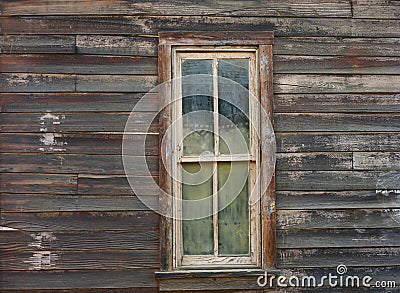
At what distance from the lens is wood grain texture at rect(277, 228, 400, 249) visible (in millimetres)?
3918

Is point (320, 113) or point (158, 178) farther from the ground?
point (320, 113)

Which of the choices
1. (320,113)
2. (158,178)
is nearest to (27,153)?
(158,178)

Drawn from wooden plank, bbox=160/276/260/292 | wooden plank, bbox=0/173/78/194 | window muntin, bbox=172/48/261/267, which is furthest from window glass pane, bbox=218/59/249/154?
wooden plank, bbox=0/173/78/194

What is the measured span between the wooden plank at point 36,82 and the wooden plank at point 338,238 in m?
1.91

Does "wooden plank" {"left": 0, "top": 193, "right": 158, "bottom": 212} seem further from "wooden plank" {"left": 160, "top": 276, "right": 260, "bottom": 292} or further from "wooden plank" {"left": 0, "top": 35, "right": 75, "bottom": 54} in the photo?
"wooden plank" {"left": 0, "top": 35, "right": 75, "bottom": 54}

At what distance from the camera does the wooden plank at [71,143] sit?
3891mm

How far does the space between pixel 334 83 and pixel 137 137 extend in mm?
1536

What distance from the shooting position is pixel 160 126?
392 cm

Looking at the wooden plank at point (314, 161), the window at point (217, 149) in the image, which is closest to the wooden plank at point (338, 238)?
the window at point (217, 149)

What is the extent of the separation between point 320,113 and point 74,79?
185 centimetres

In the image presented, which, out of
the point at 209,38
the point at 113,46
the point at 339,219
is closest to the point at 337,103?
the point at 339,219

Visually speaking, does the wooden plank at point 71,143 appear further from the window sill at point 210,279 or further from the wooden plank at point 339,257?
the wooden plank at point 339,257

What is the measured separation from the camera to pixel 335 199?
396 centimetres

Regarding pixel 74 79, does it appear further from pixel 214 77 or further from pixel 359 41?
pixel 359 41
